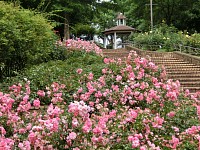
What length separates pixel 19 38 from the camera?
7.52 metres

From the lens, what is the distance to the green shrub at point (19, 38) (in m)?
7.45

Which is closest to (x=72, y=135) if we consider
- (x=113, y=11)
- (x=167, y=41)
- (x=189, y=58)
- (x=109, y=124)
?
(x=109, y=124)

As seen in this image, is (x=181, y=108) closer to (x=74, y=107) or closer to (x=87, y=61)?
(x=74, y=107)

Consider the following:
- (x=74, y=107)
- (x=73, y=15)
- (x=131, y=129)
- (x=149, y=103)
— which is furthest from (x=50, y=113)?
(x=73, y=15)

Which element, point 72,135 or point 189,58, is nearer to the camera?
point 72,135

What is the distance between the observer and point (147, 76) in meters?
6.97

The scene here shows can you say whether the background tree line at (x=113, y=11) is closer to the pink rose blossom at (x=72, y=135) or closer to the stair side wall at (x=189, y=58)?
the stair side wall at (x=189, y=58)

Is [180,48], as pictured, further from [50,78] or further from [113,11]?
[113,11]

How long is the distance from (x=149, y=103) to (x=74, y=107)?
212cm

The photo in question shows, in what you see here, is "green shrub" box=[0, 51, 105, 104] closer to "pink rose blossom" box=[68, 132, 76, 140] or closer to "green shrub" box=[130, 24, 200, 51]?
"pink rose blossom" box=[68, 132, 76, 140]

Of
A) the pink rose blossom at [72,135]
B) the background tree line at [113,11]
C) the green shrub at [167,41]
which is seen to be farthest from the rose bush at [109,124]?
the green shrub at [167,41]

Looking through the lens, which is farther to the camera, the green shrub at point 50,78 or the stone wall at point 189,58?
the stone wall at point 189,58

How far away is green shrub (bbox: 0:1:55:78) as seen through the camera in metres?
7.45

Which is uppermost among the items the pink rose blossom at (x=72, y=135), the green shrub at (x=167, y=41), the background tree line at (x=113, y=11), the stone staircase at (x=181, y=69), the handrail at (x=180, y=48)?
the background tree line at (x=113, y=11)
